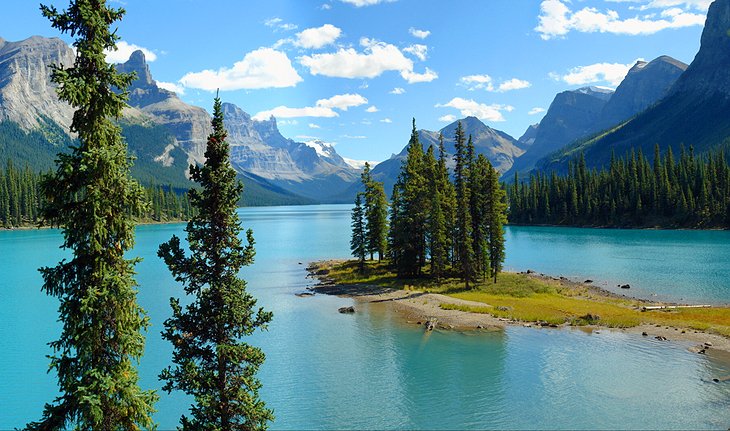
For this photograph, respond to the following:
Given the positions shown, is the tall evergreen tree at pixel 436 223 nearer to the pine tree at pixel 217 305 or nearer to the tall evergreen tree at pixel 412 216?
the tall evergreen tree at pixel 412 216

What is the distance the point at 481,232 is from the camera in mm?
78375

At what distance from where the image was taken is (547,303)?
2616 inches

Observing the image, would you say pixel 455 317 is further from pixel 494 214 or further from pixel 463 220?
pixel 494 214

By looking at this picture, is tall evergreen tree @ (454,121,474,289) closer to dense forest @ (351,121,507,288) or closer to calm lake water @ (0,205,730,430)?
dense forest @ (351,121,507,288)

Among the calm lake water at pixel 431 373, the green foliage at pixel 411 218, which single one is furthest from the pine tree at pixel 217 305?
the green foliage at pixel 411 218

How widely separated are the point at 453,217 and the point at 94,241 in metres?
65.5

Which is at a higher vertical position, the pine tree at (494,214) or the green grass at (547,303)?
the pine tree at (494,214)

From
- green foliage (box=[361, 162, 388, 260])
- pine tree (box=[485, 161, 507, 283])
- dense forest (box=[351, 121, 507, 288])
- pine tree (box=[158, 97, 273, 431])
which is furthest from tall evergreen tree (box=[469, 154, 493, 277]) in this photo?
pine tree (box=[158, 97, 273, 431])

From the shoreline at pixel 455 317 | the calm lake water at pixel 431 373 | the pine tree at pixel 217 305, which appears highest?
the pine tree at pixel 217 305

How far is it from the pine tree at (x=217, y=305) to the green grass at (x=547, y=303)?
45062mm

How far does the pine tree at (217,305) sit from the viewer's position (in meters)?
19.9

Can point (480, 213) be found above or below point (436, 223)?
above

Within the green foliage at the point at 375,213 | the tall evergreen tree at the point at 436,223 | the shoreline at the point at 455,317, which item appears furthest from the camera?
the green foliage at the point at 375,213

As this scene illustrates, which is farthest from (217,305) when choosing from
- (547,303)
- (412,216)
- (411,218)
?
(412,216)
